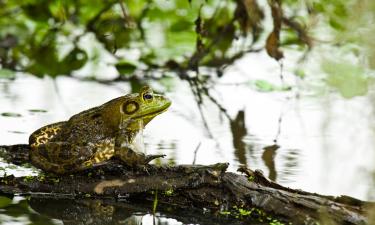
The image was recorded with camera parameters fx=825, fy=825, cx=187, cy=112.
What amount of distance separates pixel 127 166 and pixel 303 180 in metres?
1.12

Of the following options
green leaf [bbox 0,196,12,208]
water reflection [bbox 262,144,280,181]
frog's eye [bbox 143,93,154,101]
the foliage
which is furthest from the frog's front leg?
the foliage

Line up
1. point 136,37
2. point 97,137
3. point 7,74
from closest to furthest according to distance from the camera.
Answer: point 97,137
point 7,74
point 136,37

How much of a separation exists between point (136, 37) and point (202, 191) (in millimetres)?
6364

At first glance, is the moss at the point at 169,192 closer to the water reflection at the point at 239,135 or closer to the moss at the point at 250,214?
the moss at the point at 250,214

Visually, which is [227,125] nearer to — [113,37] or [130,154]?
[130,154]

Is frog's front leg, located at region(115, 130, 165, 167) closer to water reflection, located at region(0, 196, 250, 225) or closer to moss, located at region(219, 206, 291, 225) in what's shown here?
water reflection, located at region(0, 196, 250, 225)

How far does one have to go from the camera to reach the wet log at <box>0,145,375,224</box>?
12.2 ft

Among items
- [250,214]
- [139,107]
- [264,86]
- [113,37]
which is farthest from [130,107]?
[113,37]

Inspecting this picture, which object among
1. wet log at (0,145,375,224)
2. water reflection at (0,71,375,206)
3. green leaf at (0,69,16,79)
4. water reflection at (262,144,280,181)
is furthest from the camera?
green leaf at (0,69,16,79)

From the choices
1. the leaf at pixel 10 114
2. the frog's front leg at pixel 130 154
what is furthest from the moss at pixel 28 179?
the leaf at pixel 10 114

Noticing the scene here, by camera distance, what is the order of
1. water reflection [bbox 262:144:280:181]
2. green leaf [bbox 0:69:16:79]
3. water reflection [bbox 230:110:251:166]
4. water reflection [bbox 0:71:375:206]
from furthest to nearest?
green leaf [bbox 0:69:16:79]
water reflection [bbox 230:110:251:166]
water reflection [bbox 0:71:375:206]
water reflection [bbox 262:144:280:181]

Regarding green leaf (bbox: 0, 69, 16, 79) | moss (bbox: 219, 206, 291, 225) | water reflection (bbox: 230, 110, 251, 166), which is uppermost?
green leaf (bbox: 0, 69, 16, 79)

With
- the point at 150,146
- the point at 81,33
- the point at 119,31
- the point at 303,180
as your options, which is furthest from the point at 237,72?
the point at 303,180

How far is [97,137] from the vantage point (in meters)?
4.31
